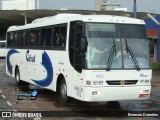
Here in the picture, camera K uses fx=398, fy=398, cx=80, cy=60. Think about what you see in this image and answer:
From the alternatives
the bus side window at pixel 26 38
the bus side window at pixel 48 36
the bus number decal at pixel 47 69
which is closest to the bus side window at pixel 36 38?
the bus number decal at pixel 47 69

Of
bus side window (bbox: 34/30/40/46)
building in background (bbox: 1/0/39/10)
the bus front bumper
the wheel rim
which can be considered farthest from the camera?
building in background (bbox: 1/0/39/10)

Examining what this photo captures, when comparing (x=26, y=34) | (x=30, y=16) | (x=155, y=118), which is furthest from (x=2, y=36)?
(x=155, y=118)

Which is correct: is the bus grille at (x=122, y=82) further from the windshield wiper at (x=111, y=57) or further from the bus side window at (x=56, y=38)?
the bus side window at (x=56, y=38)

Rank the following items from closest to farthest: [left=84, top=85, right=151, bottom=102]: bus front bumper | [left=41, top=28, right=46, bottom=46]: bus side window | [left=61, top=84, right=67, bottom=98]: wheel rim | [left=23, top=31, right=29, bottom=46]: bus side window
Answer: [left=84, top=85, right=151, bottom=102]: bus front bumper < [left=61, top=84, right=67, bottom=98]: wheel rim < [left=41, top=28, right=46, bottom=46]: bus side window < [left=23, top=31, right=29, bottom=46]: bus side window

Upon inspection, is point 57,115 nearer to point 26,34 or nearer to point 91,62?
point 91,62

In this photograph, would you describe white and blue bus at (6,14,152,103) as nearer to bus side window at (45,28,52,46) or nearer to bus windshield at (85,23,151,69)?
bus windshield at (85,23,151,69)

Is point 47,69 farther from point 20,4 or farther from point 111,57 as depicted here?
point 20,4

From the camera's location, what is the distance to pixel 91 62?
1124cm

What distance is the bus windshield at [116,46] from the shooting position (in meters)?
11.3

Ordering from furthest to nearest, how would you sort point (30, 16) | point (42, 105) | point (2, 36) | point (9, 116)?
point (2, 36)
point (30, 16)
point (42, 105)
point (9, 116)

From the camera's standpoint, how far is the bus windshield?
37.2 ft

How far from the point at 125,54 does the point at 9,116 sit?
147 inches

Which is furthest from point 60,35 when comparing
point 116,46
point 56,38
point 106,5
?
point 106,5

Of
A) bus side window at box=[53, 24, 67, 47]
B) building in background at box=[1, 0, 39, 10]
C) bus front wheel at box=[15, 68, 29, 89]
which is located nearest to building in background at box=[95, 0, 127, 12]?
building in background at box=[1, 0, 39, 10]
